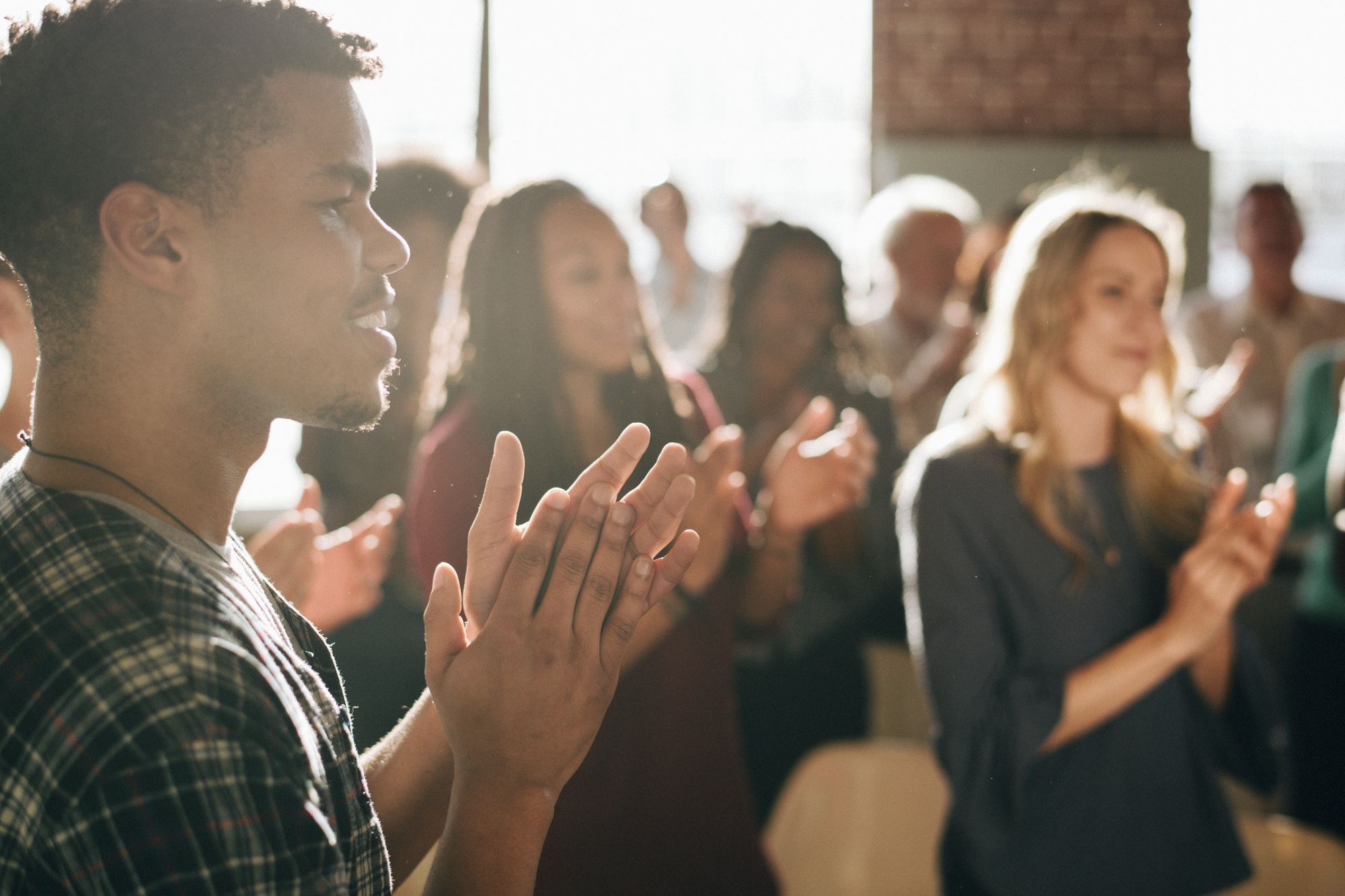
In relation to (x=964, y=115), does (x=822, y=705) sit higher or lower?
lower

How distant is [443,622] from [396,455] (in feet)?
0.94

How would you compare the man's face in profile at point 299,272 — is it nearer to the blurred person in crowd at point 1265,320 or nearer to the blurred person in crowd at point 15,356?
the blurred person in crowd at point 15,356

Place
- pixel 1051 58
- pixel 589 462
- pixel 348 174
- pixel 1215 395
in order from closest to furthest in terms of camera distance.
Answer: pixel 348 174 < pixel 589 462 < pixel 1051 58 < pixel 1215 395

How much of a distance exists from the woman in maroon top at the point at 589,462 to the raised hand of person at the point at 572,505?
0.21 ft

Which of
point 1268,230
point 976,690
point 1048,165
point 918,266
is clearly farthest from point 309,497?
point 1268,230

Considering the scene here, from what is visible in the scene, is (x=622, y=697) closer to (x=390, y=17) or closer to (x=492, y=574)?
(x=492, y=574)

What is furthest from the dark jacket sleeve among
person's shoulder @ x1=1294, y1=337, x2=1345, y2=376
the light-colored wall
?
person's shoulder @ x1=1294, y1=337, x2=1345, y2=376

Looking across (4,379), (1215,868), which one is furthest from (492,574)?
(1215,868)

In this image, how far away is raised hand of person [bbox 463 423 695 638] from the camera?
51cm

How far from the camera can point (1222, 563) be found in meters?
1.08

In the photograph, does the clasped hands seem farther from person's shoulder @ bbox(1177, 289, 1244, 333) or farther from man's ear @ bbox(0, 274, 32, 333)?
person's shoulder @ bbox(1177, 289, 1244, 333)

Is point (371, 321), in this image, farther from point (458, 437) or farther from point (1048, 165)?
point (1048, 165)

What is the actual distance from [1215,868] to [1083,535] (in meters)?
0.37

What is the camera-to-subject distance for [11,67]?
0.47 m
